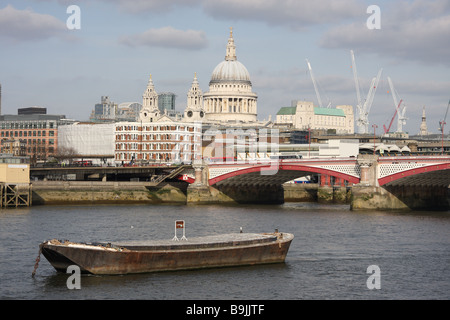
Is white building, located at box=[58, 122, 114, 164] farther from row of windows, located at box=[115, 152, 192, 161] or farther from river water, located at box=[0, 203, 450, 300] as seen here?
river water, located at box=[0, 203, 450, 300]

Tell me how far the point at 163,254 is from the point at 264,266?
740 cm

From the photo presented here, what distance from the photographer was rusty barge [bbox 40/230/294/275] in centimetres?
4953

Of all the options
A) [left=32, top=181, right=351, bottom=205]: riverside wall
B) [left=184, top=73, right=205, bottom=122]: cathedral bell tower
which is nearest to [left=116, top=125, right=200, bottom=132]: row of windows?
[left=184, top=73, right=205, bottom=122]: cathedral bell tower

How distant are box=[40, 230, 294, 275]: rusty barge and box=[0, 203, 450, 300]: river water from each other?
598 mm

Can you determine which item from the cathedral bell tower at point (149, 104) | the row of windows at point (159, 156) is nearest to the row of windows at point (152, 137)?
the row of windows at point (159, 156)

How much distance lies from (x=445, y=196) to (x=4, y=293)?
72.2 meters

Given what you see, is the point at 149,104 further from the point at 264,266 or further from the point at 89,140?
the point at 264,266

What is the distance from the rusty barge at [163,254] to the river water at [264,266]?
23.6 inches

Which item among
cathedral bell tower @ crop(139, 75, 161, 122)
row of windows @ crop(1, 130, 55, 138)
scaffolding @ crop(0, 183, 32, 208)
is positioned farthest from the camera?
cathedral bell tower @ crop(139, 75, 161, 122)

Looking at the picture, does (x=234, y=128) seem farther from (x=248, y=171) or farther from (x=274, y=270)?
(x=274, y=270)

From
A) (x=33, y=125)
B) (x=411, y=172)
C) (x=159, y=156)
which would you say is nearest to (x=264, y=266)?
(x=411, y=172)

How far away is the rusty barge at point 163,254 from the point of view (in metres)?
49.5

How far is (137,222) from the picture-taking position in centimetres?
8175

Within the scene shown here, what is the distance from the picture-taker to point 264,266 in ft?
180
